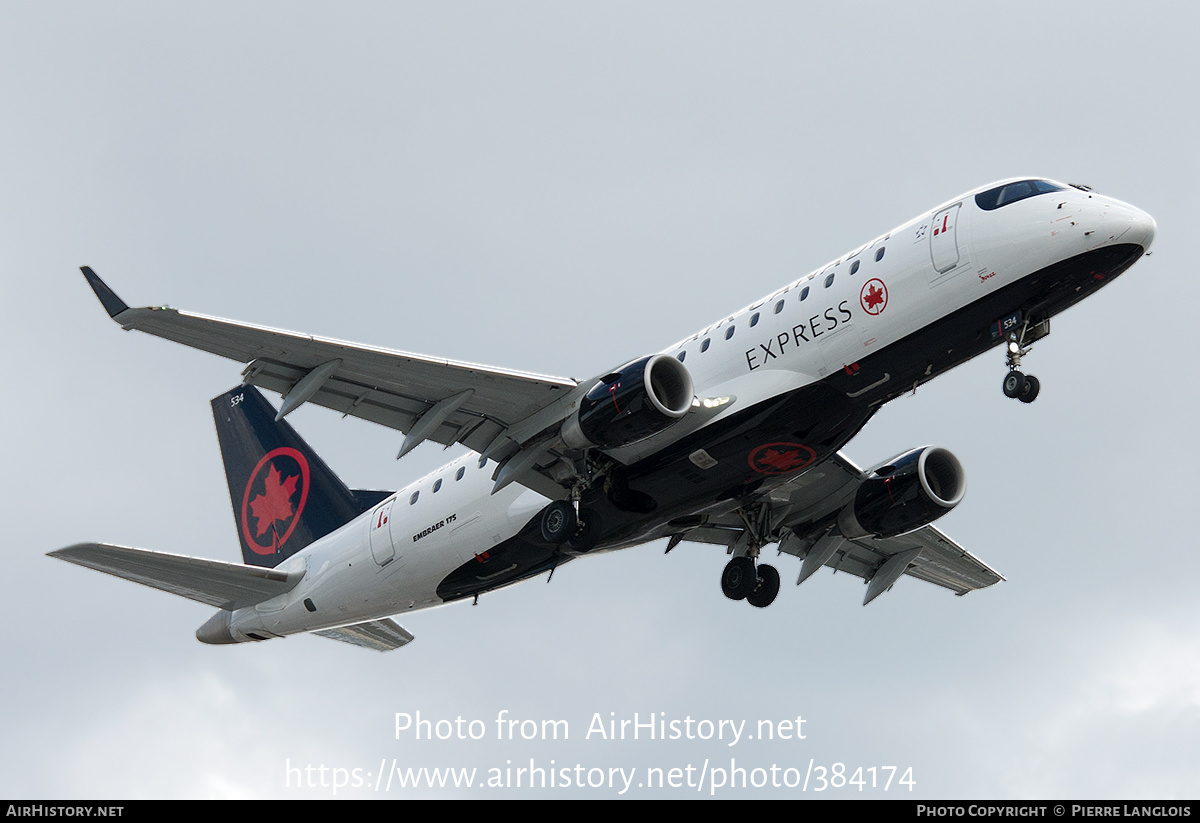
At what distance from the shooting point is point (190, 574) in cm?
2817

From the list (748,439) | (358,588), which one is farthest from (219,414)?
(748,439)

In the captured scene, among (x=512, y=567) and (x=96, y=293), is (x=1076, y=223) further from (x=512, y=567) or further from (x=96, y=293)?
(x=96, y=293)

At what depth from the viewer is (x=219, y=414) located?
35.0 metres

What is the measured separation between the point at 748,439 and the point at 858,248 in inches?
164

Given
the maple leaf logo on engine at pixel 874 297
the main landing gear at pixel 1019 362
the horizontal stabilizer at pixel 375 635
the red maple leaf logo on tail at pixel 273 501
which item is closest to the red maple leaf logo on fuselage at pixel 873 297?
the maple leaf logo on engine at pixel 874 297

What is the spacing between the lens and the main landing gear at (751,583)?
28.3m

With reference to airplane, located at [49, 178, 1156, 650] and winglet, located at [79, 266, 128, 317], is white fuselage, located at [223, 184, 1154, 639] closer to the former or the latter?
airplane, located at [49, 178, 1156, 650]

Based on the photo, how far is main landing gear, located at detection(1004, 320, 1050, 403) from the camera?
72.1 feet

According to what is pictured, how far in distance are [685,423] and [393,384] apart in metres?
5.52

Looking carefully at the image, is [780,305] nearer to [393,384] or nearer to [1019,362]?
[1019,362]

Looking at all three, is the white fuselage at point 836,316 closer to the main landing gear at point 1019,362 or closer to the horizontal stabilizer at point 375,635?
the main landing gear at point 1019,362

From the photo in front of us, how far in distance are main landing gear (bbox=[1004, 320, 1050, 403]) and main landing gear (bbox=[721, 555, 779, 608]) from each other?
8188 mm

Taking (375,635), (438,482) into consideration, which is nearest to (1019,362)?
(438,482)

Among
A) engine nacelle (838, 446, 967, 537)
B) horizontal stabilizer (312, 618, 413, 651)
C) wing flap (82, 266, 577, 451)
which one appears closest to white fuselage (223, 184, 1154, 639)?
wing flap (82, 266, 577, 451)
